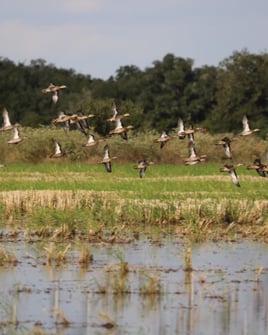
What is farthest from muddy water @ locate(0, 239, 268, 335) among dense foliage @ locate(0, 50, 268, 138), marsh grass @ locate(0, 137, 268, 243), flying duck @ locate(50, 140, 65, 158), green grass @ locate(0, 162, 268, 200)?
dense foliage @ locate(0, 50, 268, 138)

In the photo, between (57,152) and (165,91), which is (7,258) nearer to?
(57,152)

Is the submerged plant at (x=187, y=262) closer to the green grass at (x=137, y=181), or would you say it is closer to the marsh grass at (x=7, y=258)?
the marsh grass at (x=7, y=258)

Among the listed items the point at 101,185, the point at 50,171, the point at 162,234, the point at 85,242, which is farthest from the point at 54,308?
the point at 50,171

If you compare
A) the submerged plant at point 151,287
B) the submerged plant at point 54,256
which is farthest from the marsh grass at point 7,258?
the submerged plant at point 151,287

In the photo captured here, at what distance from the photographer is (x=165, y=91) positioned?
81688 millimetres

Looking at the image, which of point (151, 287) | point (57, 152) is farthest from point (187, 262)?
point (57, 152)

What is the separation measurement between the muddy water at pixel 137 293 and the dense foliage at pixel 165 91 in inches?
1396

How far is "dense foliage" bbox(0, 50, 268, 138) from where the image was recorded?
6844 cm

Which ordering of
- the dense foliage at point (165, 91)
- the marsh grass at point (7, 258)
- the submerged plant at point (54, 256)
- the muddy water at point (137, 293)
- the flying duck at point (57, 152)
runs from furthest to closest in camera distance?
1. the dense foliage at point (165, 91)
2. the flying duck at point (57, 152)
3. the submerged plant at point (54, 256)
4. the marsh grass at point (7, 258)
5. the muddy water at point (137, 293)

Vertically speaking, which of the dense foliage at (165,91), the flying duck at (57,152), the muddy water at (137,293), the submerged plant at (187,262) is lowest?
the muddy water at (137,293)

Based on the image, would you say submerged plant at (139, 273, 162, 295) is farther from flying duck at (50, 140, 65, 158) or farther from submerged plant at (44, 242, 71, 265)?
flying duck at (50, 140, 65, 158)

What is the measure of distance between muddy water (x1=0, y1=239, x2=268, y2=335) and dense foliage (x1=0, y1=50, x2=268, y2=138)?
116 ft

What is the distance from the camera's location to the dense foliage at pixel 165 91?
68438 mm

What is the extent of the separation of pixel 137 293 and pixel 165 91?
65.4m
